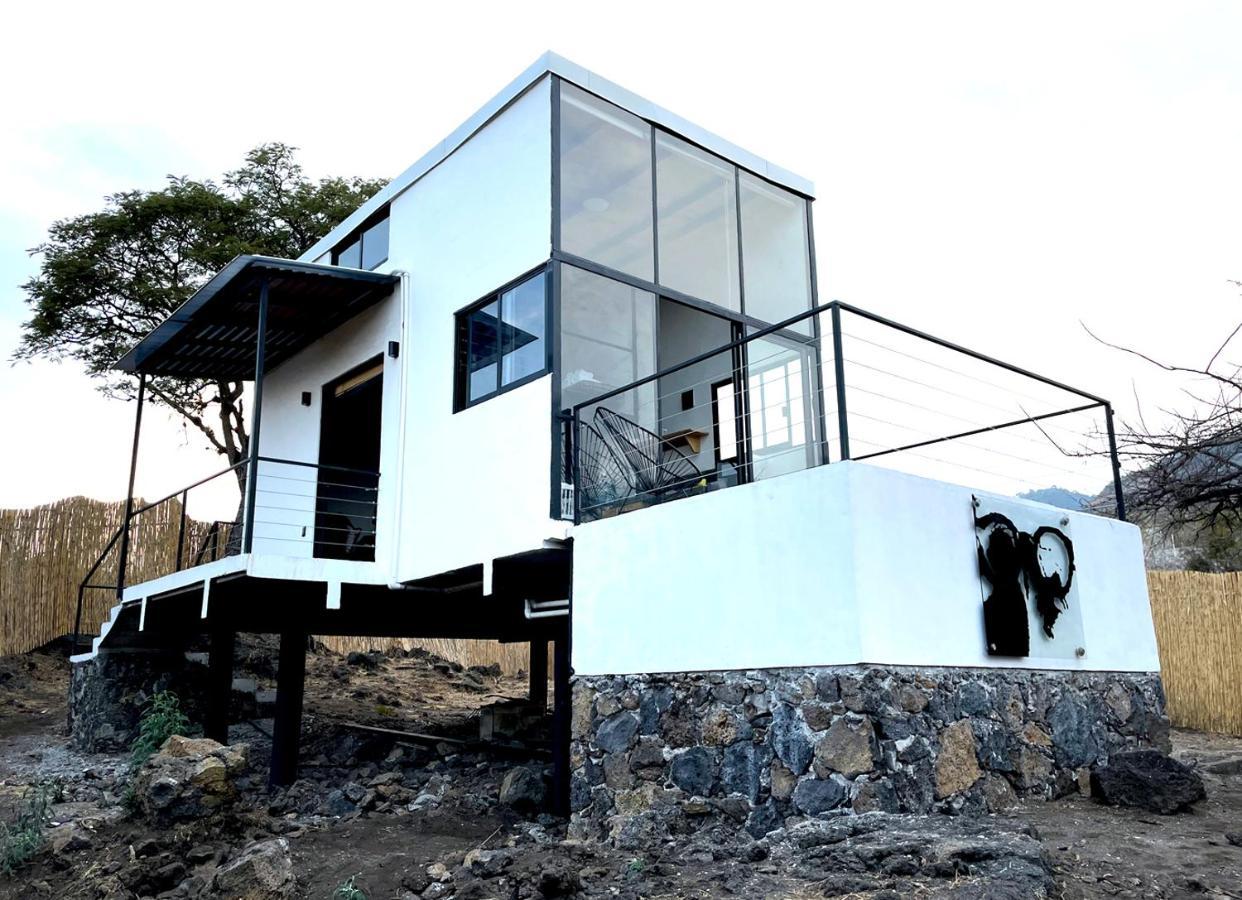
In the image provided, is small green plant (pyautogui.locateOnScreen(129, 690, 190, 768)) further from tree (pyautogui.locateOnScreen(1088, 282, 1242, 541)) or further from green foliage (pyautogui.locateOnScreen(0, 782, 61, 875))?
tree (pyautogui.locateOnScreen(1088, 282, 1242, 541))

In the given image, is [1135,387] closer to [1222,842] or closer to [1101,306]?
A: [1101,306]

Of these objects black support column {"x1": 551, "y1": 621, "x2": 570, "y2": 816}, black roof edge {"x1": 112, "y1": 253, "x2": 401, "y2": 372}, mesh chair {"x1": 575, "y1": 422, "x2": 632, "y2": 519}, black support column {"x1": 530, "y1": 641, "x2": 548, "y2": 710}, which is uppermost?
black roof edge {"x1": 112, "y1": 253, "x2": 401, "y2": 372}

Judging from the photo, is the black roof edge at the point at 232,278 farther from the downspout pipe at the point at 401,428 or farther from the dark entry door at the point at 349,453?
the dark entry door at the point at 349,453

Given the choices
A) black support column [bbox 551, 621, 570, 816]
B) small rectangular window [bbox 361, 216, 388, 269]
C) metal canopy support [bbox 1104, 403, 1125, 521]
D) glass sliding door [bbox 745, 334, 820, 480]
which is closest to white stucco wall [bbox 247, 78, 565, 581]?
small rectangular window [bbox 361, 216, 388, 269]

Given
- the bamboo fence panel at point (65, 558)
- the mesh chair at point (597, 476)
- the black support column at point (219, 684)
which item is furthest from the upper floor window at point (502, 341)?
the bamboo fence panel at point (65, 558)

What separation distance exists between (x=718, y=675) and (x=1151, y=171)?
26.2 ft

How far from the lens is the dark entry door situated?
38.3 ft

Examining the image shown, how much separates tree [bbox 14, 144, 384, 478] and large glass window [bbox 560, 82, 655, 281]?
35.3ft

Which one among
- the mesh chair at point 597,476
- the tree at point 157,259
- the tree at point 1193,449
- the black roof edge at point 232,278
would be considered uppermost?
the tree at point 157,259

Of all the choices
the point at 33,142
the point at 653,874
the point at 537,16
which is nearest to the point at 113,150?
the point at 33,142

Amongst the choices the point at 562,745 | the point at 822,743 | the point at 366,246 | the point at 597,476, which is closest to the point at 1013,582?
the point at 822,743

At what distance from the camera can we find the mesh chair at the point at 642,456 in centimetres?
871

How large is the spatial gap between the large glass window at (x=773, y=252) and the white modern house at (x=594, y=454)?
0.04m

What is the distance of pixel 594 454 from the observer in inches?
337
